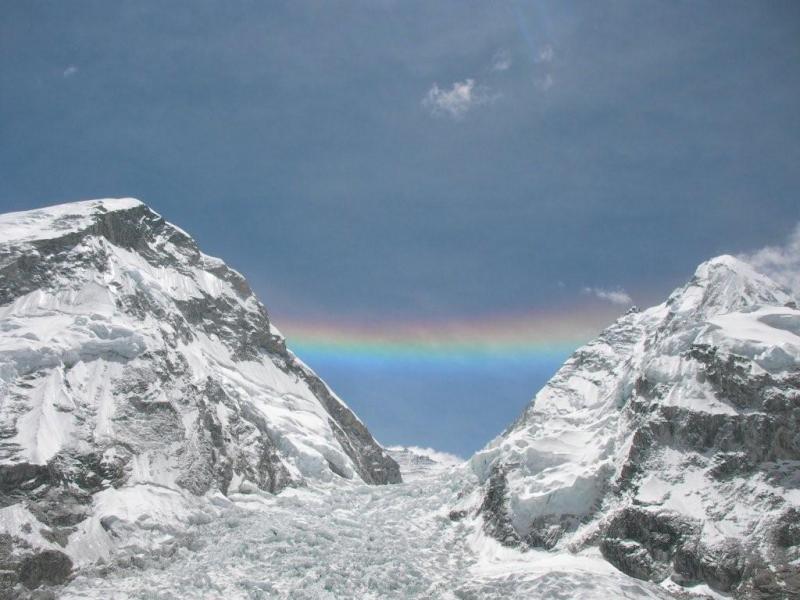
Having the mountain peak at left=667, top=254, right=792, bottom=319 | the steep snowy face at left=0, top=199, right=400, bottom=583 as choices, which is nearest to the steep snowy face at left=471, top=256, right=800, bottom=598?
the mountain peak at left=667, top=254, right=792, bottom=319

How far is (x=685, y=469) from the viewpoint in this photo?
84188 millimetres

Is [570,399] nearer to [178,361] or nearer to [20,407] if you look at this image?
[178,361]

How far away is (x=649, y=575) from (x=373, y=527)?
3691 cm

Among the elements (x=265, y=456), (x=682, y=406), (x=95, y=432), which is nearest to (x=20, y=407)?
(x=95, y=432)

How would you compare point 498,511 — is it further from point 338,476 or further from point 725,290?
point 725,290

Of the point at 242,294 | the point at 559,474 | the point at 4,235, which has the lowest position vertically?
the point at 559,474

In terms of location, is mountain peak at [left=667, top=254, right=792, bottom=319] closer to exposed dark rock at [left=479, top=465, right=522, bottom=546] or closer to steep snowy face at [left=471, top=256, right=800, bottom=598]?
steep snowy face at [left=471, top=256, right=800, bottom=598]

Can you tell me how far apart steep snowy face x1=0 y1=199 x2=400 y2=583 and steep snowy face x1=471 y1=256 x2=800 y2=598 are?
120 feet

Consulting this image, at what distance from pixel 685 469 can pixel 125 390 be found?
6865 cm

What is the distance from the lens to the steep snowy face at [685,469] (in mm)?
73875

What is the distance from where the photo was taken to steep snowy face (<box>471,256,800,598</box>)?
73875 mm

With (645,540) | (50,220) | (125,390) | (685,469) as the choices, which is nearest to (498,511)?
(645,540)

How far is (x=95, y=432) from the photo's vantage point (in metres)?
91.5

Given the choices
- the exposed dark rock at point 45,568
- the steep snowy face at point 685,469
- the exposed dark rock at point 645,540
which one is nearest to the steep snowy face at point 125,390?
the exposed dark rock at point 45,568
